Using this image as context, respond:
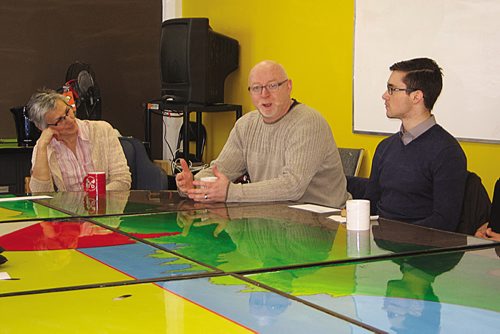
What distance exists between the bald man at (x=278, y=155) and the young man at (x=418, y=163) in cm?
24

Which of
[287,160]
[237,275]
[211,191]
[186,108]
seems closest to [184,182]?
[211,191]

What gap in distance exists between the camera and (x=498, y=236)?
3225 mm

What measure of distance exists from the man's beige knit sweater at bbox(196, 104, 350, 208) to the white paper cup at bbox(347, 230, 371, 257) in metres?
0.95

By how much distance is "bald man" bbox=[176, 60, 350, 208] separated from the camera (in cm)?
375

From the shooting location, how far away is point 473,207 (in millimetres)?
3543

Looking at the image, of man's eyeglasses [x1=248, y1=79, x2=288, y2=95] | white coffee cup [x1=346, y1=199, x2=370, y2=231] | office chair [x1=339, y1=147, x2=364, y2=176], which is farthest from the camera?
office chair [x1=339, y1=147, x2=364, y2=176]

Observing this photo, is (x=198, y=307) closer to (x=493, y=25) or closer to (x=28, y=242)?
(x=28, y=242)

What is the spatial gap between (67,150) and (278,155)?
3.91 feet

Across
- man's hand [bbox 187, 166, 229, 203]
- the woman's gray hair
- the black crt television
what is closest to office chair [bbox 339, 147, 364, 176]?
the black crt television

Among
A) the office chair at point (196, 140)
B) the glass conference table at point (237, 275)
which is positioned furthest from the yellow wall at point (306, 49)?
the glass conference table at point (237, 275)

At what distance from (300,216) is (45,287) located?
4.30ft

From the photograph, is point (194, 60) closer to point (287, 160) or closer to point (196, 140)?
point (196, 140)

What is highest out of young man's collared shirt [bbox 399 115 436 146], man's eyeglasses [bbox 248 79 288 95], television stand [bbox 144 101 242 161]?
man's eyeglasses [bbox 248 79 288 95]

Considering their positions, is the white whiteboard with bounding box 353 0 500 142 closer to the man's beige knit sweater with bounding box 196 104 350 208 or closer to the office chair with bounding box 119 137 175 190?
the man's beige knit sweater with bounding box 196 104 350 208
